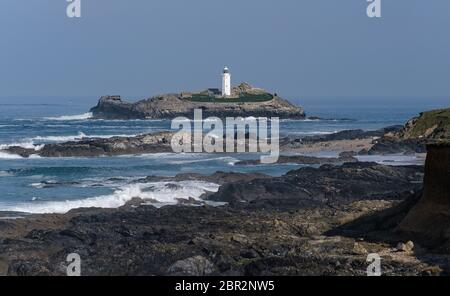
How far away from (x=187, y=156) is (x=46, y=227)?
3180 cm

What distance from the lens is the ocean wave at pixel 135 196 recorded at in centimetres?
3116

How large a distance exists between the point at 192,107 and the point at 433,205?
98.1 meters

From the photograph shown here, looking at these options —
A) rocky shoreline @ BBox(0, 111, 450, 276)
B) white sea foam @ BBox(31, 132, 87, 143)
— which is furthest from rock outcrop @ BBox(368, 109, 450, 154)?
white sea foam @ BBox(31, 132, 87, 143)

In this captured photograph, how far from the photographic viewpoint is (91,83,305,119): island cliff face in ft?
382

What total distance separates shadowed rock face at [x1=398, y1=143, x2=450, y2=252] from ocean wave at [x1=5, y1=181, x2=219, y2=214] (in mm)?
12931

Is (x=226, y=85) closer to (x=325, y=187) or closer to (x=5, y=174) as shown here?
(x=5, y=174)

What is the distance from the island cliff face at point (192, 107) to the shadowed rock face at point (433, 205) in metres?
93.0

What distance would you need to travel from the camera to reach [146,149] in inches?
2355

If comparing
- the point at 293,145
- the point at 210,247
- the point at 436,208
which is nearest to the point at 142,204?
the point at 210,247

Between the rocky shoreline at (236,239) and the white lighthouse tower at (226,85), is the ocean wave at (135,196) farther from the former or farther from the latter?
the white lighthouse tower at (226,85)
